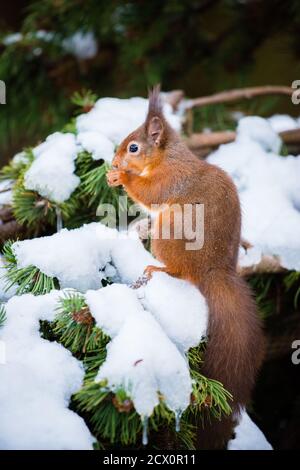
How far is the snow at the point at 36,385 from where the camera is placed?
1125 mm

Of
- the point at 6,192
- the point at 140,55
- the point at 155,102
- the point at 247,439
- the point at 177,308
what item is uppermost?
the point at 140,55

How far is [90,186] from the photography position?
6.07ft

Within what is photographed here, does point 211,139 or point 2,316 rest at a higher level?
point 211,139

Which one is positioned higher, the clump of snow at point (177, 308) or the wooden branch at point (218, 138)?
the wooden branch at point (218, 138)

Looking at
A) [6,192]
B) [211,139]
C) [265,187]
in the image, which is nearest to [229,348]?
[265,187]

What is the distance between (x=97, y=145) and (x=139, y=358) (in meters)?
0.93

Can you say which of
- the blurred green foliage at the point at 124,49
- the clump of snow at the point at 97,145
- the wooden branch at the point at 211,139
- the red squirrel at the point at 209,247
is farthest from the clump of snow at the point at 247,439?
the blurred green foliage at the point at 124,49

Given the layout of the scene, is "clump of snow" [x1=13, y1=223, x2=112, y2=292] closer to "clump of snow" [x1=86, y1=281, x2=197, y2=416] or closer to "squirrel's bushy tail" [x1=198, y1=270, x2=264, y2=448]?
"clump of snow" [x1=86, y1=281, x2=197, y2=416]

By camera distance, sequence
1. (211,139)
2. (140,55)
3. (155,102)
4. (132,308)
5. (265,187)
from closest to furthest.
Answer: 1. (132,308)
2. (155,102)
3. (265,187)
4. (211,139)
5. (140,55)

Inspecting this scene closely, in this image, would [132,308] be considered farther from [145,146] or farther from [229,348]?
[145,146]

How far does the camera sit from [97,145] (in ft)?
6.27

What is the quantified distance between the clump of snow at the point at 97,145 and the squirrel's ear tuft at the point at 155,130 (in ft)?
0.58

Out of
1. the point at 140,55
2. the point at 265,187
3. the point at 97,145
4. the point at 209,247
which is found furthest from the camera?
the point at 140,55

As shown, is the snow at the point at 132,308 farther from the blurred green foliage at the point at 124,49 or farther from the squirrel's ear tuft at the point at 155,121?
the blurred green foliage at the point at 124,49
